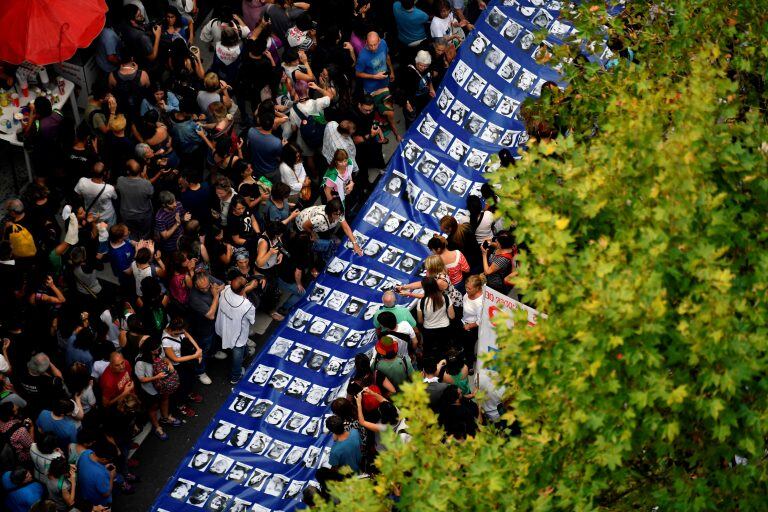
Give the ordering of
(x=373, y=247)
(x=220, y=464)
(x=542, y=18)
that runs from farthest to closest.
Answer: (x=542, y=18) < (x=373, y=247) < (x=220, y=464)

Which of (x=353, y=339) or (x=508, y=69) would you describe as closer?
(x=353, y=339)

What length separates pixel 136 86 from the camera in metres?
17.7

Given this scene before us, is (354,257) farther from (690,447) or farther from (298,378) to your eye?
(690,447)

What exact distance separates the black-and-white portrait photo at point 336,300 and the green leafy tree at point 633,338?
17.8ft

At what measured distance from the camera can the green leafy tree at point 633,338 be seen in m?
9.87

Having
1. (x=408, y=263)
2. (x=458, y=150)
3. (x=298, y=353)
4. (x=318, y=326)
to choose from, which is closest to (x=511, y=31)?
(x=458, y=150)

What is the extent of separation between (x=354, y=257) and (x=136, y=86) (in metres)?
3.96

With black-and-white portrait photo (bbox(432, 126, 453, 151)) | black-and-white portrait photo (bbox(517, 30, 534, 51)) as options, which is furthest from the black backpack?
black-and-white portrait photo (bbox(517, 30, 534, 51))

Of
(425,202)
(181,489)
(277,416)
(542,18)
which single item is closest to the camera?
(181,489)

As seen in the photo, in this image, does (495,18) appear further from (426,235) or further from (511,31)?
(426,235)

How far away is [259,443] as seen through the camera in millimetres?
15086

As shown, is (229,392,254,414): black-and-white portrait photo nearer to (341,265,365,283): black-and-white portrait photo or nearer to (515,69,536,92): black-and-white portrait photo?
(341,265,365,283): black-and-white portrait photo

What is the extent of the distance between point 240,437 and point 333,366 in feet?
5.08

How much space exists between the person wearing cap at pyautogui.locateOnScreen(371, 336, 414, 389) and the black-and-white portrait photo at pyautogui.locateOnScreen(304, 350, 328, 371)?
127 centimetres
